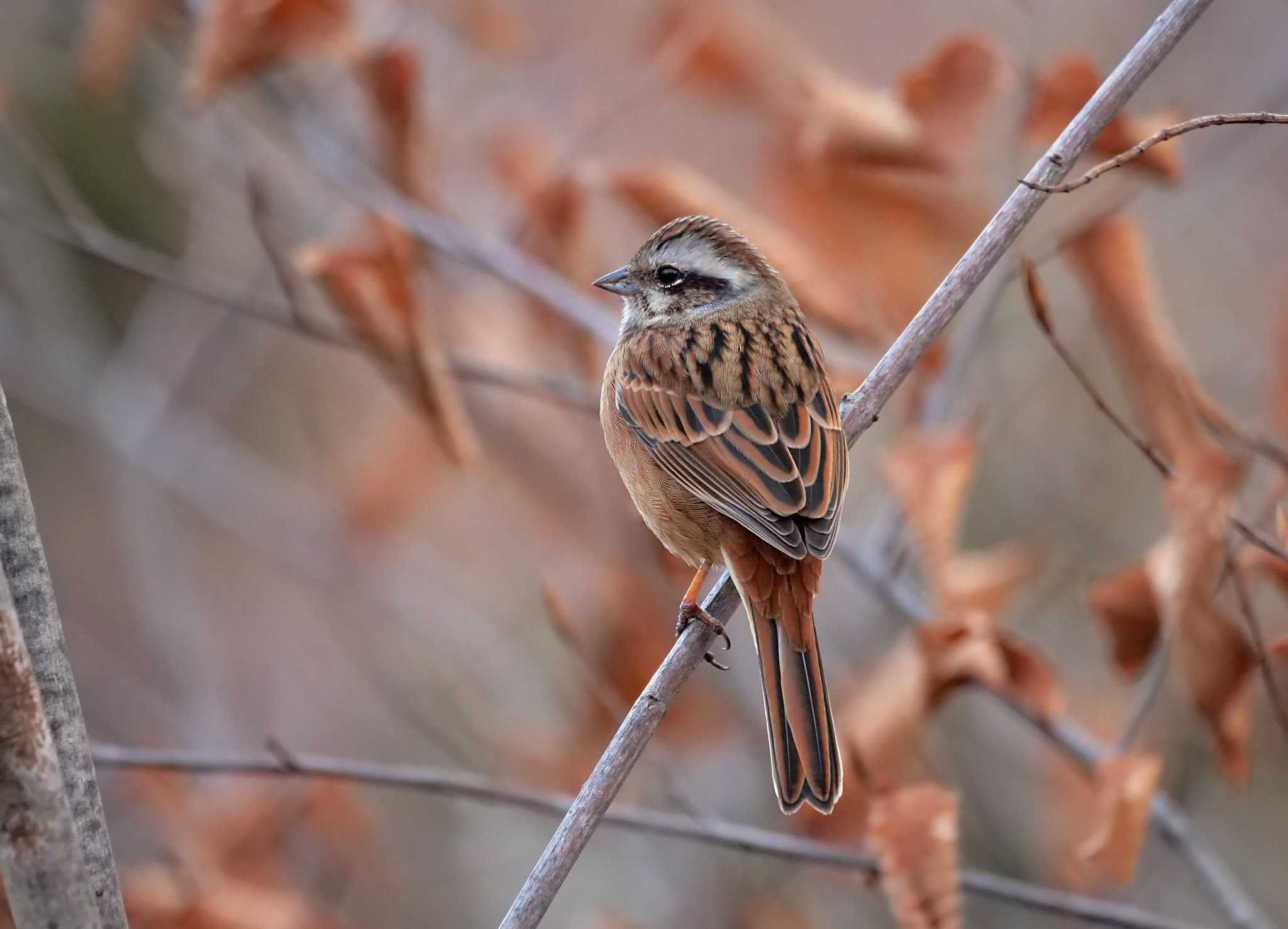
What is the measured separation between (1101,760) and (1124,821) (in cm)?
43

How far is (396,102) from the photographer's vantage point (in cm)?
394

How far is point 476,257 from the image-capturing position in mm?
4215

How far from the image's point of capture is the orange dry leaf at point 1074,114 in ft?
11.6

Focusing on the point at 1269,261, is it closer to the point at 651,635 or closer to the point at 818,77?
the point at 818,77

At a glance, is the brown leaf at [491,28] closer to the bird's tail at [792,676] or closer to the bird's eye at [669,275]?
the bird's eye at [669,275]

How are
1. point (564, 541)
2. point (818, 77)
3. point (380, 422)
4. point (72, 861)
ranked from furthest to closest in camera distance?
point (380, 422)
point (564, 541)
point (818, 77)
point (72, 861)

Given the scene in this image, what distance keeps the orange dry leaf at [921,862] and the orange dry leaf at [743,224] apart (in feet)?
5.77

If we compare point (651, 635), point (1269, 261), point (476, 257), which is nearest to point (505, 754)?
point (651, 635)

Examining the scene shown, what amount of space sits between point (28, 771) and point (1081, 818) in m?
3.69

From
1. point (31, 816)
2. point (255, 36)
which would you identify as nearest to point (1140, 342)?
point (255, 36)

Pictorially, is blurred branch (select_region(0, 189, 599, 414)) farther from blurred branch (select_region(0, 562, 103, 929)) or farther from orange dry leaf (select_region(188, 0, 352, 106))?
blurred branch (select_region(0, 562, 103, 929))

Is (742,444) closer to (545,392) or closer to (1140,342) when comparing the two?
(545,392)

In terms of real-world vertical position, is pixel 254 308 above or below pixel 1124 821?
below

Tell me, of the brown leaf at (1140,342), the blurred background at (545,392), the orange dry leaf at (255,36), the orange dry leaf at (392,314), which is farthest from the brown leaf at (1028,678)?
the orange dry leaf at (255,36)
